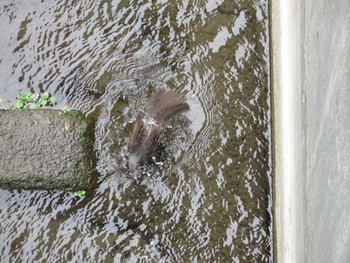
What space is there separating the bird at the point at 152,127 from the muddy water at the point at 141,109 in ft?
0.16

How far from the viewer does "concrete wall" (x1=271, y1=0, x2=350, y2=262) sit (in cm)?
201

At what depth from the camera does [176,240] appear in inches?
123

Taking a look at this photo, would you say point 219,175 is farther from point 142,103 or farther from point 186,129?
point 142,103

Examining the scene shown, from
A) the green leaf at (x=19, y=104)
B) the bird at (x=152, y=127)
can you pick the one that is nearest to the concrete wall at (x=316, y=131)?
the bird at (x=152, y=127)

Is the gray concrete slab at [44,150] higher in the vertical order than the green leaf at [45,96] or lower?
lower

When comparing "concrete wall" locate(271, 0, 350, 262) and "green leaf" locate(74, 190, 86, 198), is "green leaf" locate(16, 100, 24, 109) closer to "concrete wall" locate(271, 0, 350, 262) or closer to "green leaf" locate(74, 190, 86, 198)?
"green leaf" locate(74, 190, 86, 198)

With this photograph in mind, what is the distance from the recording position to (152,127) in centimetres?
313

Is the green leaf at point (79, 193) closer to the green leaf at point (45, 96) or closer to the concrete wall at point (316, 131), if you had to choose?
the green leaf at point (45, 96)

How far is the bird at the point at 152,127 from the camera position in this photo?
312 cm

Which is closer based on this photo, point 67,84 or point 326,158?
point 326,158

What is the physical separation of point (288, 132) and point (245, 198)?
20.9 inches

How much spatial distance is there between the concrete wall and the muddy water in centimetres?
34

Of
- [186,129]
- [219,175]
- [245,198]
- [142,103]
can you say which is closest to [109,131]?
[142,103]

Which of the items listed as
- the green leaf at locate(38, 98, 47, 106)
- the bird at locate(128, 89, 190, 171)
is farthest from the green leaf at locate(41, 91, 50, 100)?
the bird at locate(128, 89, 190, 171)
